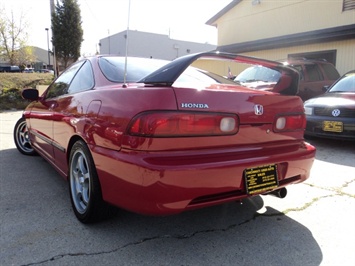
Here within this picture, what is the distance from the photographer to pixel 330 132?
549cm

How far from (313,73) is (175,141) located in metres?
7.49

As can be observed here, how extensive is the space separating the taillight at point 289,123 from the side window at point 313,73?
6097 millimetres

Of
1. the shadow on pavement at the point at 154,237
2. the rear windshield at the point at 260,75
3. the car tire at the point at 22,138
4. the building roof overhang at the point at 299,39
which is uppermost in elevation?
the building roof overhang at the point at 299,39

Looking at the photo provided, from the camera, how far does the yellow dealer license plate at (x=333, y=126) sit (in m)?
5.34

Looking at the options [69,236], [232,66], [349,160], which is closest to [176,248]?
[69,236]

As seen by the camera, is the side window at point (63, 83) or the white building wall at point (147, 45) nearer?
the side window at point (63, 83)

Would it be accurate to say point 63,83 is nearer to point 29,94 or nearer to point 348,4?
point 29,94

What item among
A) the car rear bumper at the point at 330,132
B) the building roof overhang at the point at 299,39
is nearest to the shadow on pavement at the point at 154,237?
the car rear bumper at the point at 330,132

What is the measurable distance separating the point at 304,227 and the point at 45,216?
7.21 ft

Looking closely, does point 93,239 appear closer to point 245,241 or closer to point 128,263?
point 128,263

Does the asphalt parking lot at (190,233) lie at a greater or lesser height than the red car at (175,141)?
lesser

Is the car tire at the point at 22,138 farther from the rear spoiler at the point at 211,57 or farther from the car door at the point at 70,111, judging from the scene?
the rear spoiler at the point at 211,57

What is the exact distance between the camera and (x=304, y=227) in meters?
2.57

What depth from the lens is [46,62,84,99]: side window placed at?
3391 millimetres
